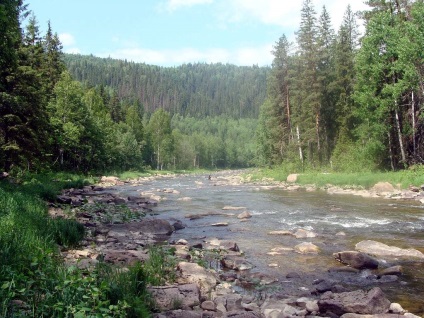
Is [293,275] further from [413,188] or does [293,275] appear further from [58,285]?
[413,188]

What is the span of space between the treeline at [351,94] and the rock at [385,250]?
21.7m

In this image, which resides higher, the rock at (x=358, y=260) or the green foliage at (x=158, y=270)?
the green foliage at (x=158, y=270)

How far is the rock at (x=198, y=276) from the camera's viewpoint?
25.3ft

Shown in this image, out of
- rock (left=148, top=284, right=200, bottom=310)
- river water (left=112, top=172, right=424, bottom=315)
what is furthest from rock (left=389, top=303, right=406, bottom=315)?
rock (left=148, top=284, right=200, bottom=310)

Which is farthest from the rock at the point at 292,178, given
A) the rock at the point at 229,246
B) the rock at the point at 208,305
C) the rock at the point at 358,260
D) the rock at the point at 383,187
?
the rock at the point at 208,305

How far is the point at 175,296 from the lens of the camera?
638 centimetres

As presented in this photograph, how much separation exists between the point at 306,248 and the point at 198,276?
4.90 meters

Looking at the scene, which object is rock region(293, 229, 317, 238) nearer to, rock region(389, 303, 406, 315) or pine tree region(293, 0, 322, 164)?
rock region(389, 303, 406, 315)

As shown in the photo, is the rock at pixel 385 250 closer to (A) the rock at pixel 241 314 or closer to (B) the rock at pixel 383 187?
(A) the rock at pixel 241 314

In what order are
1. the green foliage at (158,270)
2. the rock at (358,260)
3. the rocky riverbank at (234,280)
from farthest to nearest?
the rock at (358,260) < the green foliage at (158,270) < the rocky riverbank at (234,280)

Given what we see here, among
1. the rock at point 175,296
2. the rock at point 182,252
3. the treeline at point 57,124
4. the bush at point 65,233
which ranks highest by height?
the treeline at point 57,124

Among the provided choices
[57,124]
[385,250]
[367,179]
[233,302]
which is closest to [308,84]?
[367,179]

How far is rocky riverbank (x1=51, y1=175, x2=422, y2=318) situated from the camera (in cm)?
650

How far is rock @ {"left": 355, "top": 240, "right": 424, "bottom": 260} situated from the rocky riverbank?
0.07 ft
